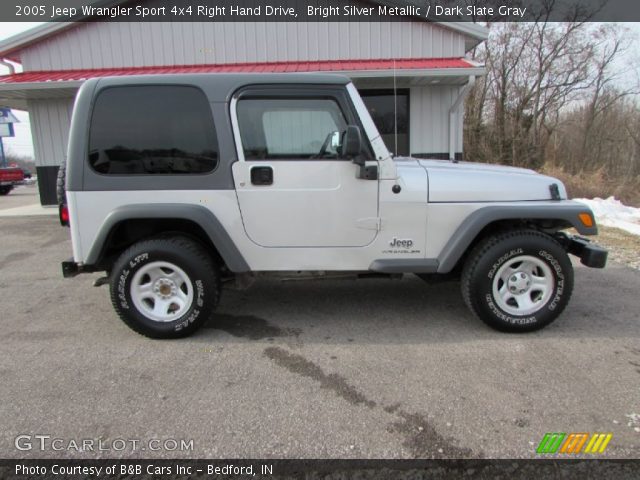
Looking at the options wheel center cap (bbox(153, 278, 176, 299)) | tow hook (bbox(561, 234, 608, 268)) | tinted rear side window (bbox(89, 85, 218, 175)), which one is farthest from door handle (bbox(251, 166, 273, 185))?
tow hook (bbox(561, 234, 608, 268))

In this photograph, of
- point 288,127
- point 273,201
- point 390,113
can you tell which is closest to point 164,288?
point 273,201

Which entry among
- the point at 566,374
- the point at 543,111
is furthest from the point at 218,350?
the point at 543,111

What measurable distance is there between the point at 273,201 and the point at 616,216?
Answer: 8737 mm

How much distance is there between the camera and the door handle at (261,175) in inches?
132

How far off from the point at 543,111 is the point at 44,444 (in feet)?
80.5

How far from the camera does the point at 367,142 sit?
336cm

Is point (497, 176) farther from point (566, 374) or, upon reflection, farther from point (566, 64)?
point (566, 64)

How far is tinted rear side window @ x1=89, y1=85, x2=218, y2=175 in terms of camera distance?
3.36m

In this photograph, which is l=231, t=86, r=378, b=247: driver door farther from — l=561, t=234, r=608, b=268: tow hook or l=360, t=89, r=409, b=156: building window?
l=360, t=89, r=409, b=156: building window

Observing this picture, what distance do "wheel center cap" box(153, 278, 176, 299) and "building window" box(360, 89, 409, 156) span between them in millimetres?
7437

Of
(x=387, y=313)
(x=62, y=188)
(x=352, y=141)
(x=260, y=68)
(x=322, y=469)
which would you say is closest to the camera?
(x=322, y=469)

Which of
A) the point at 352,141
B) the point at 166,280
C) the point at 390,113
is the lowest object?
the point at 166,280

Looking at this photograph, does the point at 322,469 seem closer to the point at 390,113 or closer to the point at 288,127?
the point at 288,127

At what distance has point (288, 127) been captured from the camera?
3.40 m
